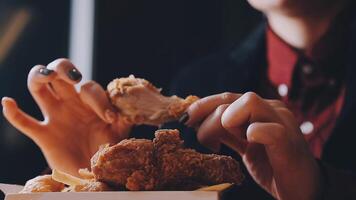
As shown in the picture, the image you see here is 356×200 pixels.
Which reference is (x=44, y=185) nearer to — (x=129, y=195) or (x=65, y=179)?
(x=65, y=179)

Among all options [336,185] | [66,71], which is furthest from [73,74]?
[336,185]

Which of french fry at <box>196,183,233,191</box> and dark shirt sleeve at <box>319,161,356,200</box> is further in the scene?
dark shirt sleeve at <box>319,161,356,200</box>

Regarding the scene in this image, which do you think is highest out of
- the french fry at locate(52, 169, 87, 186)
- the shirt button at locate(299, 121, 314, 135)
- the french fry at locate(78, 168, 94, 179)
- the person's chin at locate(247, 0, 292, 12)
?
the person's chin at locate(247, 0, 292, 12)

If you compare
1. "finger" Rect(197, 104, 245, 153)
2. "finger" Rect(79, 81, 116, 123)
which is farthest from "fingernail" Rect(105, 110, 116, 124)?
"finger" Rect(197, 104, 245, 153)

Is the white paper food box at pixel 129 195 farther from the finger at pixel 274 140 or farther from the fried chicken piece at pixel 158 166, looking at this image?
the finger at pixel 274 140

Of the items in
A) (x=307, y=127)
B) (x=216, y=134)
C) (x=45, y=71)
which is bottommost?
(x=307, y=127)

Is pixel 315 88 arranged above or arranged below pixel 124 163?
below

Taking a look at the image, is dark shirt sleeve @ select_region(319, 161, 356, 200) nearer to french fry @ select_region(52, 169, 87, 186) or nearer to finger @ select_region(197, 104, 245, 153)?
finger @ select_region(197, 104, 245, 153)
